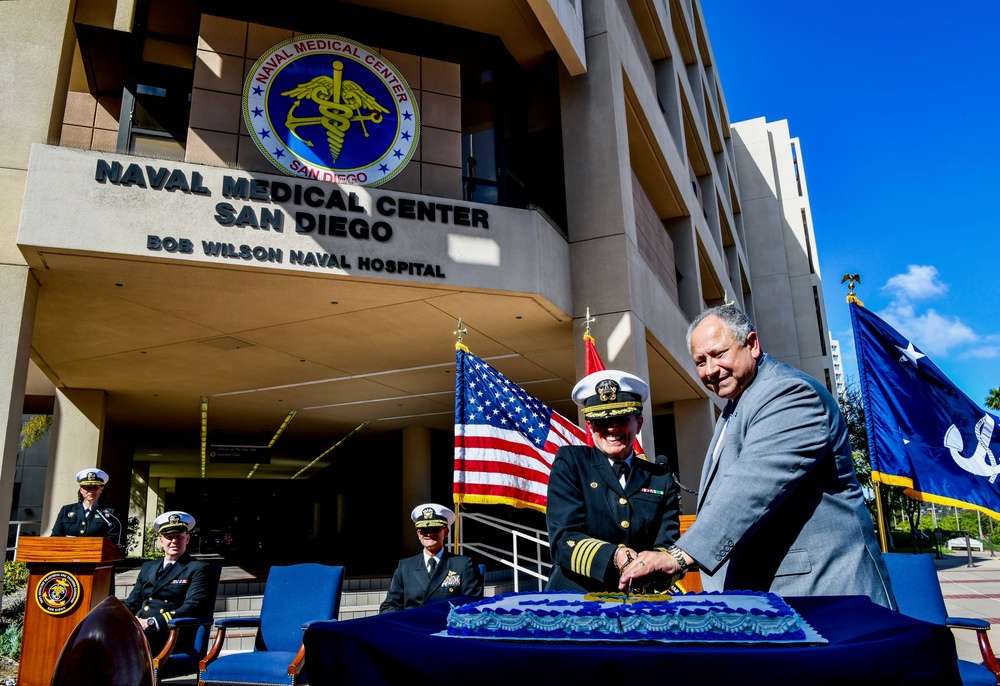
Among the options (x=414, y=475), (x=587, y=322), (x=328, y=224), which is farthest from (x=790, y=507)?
(x=414, y=475)

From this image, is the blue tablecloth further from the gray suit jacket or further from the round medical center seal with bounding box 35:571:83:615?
the round medical center seal with bounding box 35:571:83:615

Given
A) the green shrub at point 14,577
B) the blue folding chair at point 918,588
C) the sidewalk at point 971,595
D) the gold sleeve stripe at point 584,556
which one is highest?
the gold sleeve stripe at point 584,556

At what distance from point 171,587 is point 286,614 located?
3.39 feet

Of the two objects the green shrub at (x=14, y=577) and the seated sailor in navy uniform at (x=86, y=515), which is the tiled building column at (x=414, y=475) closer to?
the green shrub at (x=14, y=577)

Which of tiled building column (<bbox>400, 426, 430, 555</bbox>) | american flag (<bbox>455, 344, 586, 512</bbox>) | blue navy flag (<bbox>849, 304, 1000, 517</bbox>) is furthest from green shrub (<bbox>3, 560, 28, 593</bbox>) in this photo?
blue navy flag (<bbox>849, 304, 1000, 517</bbox>)

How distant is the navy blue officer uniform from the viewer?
8.05 ft

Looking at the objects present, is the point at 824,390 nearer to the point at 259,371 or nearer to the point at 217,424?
the point at 259,371

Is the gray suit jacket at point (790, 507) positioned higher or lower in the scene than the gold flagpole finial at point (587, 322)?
lower

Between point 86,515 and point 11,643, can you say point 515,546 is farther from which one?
point 11,643

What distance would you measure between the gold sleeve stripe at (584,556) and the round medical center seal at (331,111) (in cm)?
743

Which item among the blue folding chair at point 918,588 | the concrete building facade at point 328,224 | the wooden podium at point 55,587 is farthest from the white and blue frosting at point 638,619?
the concrete building facade at point 328,224

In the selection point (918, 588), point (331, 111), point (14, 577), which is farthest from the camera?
point (14, 577)

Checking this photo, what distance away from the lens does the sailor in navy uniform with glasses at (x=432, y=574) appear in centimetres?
541

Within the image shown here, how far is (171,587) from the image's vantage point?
5.65 metres
